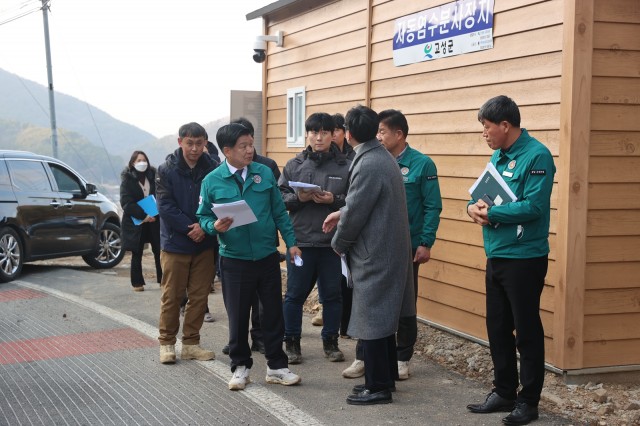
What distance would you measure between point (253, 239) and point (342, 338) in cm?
229

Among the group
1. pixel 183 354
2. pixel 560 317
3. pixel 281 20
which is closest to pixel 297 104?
pixel 281 20

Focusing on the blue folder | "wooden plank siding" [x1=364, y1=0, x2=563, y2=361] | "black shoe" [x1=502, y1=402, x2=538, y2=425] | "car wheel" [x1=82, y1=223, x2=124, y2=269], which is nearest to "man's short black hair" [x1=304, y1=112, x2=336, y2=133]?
"wooden plank siding" [x1=364, y1=0, x2=563, y2=361]

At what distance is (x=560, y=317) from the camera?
243 inches

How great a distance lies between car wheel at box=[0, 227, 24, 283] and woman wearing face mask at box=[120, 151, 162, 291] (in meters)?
2.15

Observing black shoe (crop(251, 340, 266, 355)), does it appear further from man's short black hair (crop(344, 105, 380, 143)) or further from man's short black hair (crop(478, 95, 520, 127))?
man's short black hair (crop(478, 95, 520, 127))

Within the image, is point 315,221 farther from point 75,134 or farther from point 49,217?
point 75,134

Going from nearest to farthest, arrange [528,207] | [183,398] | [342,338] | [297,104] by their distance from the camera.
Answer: [528,207]
[183,398]
[342,338]
[297,104]

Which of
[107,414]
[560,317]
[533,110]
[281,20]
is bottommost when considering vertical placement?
[107,414]

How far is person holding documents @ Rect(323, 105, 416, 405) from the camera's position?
5.46 metres

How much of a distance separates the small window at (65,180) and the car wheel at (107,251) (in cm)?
86

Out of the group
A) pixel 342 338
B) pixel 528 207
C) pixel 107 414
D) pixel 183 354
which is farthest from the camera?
pixel 342 338

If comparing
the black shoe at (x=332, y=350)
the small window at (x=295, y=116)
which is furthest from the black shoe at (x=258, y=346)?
the small window at (x=295, y=116)

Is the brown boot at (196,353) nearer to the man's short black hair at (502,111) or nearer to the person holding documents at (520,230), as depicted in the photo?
the person holding documents at (520,230)

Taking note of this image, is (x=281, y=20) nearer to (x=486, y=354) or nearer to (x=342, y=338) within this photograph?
(x=342, y=338)
